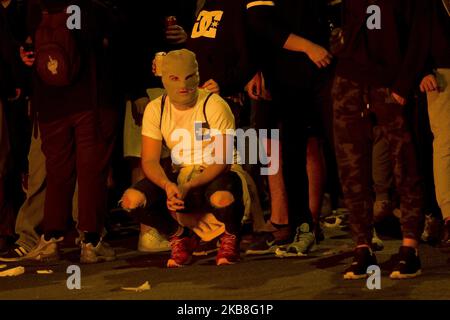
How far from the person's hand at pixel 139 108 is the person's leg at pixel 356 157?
68.7 inches

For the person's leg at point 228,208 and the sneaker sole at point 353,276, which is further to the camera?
the person's leg at point 228,208

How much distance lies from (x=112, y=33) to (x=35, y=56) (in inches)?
20.7

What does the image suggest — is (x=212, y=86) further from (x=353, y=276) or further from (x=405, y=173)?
(x=353, y=276)

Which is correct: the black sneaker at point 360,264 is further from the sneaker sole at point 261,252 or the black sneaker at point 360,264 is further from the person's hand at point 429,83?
the sneaker sole at point 261,252

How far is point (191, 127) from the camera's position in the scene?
21.1ft

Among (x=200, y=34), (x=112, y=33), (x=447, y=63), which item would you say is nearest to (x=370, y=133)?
(x=447, y=63)

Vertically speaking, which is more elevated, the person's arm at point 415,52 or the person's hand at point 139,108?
the person's arm at point 415,52

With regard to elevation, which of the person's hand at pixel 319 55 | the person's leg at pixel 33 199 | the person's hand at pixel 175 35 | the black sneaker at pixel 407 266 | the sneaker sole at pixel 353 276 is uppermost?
the person's hand at pixel 175 35

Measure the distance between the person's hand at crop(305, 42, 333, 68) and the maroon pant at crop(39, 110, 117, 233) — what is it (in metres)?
1.27

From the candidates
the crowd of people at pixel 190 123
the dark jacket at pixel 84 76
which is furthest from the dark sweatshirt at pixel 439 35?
the dark jacket at pixel 84 76

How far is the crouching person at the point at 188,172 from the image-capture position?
634 centimetres

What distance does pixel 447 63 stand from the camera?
5.91 meters
